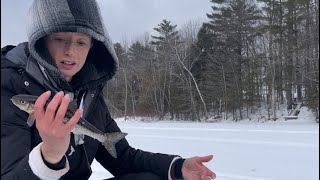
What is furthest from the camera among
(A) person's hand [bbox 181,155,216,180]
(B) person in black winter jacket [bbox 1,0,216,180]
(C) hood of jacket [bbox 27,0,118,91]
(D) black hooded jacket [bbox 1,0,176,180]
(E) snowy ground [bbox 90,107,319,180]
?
(E) snowy ground [bbox 90,107,319,180]

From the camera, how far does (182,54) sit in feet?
89.6

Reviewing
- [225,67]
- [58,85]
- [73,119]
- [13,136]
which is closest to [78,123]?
[73,119]

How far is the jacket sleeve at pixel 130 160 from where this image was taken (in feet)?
8.15

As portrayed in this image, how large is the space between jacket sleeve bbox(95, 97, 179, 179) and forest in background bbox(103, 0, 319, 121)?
64.2ft

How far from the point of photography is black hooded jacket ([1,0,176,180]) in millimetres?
1622

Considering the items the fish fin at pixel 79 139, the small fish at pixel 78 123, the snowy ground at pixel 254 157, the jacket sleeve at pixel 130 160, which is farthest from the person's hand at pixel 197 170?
the snowy ground at pixel 254 157

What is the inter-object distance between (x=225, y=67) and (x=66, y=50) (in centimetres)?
2577

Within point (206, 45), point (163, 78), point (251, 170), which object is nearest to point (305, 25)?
point (206, 45)

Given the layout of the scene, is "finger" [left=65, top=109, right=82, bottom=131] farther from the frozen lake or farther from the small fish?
the frozen lake

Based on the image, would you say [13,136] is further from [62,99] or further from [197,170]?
[197,170]

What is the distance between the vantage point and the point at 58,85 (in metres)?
1.93

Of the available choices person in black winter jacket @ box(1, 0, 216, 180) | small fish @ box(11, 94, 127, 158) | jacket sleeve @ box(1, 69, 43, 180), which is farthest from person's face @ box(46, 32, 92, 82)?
small fish @ box(11, 94, 127, 158)

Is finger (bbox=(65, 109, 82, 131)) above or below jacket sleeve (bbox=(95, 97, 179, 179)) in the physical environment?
above

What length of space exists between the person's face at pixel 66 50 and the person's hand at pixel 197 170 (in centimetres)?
88
